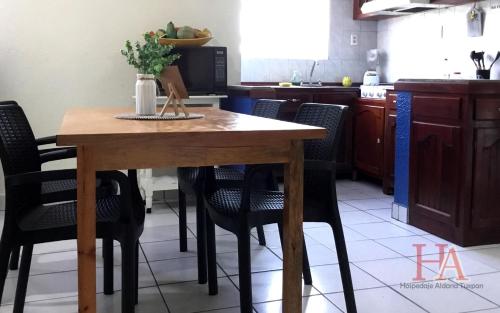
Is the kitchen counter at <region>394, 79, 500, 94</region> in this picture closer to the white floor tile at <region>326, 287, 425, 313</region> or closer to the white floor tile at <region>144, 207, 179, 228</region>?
the white floor tile at <region>326, 287, 425, 313</region>

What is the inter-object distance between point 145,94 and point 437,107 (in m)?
1.77

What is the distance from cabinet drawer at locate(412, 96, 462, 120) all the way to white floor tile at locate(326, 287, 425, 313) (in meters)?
1.16

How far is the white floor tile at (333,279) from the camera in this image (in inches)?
93.2

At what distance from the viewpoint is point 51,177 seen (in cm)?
172

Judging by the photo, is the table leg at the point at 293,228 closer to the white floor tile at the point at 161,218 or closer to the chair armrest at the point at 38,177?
the chair armrest at the point at 38,177

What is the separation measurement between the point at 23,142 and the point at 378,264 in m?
1.79

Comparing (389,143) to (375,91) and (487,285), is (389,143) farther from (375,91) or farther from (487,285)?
(487,285)

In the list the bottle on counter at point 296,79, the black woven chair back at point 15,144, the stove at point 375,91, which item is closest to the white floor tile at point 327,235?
the stove at point 375,91

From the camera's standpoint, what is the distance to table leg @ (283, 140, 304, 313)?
5.54ft

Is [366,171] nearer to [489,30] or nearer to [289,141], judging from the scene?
[489,30]

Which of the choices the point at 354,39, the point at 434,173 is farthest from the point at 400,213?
the point at 354,39

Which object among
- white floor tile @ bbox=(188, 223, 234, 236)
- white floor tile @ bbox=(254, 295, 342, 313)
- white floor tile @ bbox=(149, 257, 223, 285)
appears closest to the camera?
white floor tile @ bbox=(254, 295, 342, 313)

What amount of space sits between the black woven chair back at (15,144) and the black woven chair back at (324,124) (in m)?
1.11

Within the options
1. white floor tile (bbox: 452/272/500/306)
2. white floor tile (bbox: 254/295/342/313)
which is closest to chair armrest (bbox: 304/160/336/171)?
white floor tile (bbox: 254/295/342/313)
